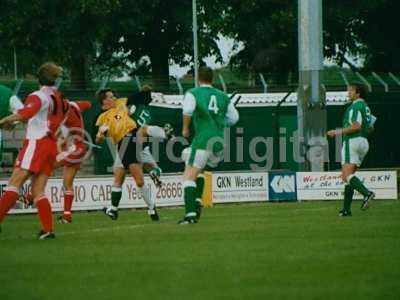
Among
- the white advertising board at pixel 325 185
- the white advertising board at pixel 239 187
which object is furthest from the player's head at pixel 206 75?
the white advertising board at pixel 325 185

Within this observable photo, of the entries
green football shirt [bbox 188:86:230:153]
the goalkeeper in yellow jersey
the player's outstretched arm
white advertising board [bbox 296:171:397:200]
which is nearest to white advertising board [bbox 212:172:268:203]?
white advertising board [bbox 296:171:397:200]

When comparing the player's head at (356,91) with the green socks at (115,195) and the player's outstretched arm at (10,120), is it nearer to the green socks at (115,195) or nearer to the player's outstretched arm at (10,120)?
the green socks at (115,195)

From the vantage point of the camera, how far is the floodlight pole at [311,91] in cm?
2991

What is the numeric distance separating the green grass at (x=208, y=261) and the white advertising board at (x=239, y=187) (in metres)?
8.97

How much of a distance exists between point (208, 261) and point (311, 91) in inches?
752

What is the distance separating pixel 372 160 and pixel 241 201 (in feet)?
38.2

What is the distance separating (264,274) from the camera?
37.0 feet

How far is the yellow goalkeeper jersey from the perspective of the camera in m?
20.4

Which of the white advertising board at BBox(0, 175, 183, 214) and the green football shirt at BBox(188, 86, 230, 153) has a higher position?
the green football shirt at BBox(188, 86, 230, 153)

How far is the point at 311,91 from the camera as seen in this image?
31.0 meters

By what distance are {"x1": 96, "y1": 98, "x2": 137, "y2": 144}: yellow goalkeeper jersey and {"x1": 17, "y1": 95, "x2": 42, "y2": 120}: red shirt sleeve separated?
548cm

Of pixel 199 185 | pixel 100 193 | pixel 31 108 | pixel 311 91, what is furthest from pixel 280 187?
pixel 31 108

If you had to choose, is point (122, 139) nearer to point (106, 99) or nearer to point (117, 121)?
point (117, 121)

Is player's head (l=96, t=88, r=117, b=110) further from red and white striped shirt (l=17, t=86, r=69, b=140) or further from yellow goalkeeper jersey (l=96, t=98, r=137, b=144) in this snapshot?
red and white striped shirt (l=17, t=86, r=69, b=140)
